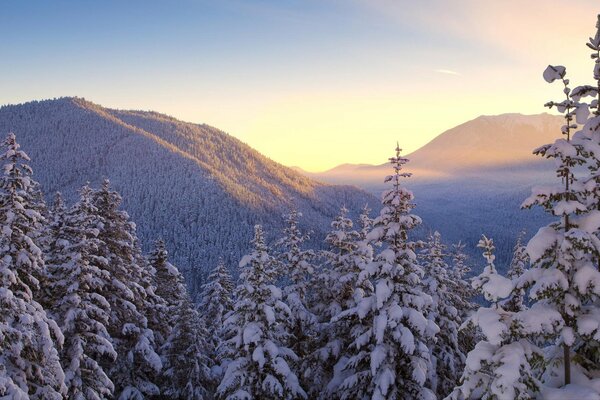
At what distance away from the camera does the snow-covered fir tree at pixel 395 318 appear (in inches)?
640

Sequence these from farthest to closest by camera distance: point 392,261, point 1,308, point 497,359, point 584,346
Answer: point 392,261 < point 1,308 < point 584,346 < point 497,359

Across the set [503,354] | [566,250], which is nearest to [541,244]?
[566,250]

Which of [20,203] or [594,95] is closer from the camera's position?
[594,95]

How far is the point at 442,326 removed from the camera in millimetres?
23188

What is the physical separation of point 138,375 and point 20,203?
11610 mm

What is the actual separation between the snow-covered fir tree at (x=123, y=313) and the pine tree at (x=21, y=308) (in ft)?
19.5

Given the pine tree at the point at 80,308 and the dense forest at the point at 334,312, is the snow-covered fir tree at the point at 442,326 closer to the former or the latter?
the dense forest at the point at 334,312

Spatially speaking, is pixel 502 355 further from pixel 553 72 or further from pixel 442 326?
pixel 442 326

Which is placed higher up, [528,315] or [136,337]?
[528,315]

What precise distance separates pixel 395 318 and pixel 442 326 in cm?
823

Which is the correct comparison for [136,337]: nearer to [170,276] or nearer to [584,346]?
[170,276]

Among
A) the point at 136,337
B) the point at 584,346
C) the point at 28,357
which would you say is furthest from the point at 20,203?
the point at 584,346

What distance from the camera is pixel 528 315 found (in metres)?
7.65

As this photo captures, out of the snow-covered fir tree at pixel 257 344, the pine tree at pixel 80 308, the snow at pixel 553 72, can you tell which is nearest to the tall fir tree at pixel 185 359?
the pine tree at pixel 80 308
